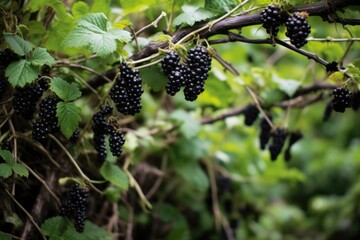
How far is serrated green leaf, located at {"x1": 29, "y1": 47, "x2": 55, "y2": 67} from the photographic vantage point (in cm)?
156

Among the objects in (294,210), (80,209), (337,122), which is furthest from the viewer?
(337,122)

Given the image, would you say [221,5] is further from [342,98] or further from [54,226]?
[54,226]

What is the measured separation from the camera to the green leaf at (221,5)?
5.52 feet

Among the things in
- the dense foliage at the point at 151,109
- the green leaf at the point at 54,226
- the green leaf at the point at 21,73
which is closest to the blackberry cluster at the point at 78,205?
the dense foliage at the point at 151,109

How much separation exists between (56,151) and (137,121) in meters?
1.17

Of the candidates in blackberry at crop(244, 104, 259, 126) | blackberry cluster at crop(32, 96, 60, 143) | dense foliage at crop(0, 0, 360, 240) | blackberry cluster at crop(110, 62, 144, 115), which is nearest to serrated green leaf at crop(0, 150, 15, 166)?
dense foliage at crop(0, 0, 360, 240)

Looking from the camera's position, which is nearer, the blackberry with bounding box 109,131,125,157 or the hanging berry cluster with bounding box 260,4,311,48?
the hanging berry cluster with bounding box 260,4,311,48

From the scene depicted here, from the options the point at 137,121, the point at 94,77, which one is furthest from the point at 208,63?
the point at 137,121

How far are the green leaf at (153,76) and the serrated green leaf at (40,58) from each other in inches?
16.7

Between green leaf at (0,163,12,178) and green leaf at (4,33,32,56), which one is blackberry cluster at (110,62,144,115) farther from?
green leaf at (0,163,12,178)

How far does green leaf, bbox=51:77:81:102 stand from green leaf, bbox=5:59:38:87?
0.09 m

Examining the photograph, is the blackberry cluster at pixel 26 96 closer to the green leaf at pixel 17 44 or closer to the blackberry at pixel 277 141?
the green leaf at pixel 17 44

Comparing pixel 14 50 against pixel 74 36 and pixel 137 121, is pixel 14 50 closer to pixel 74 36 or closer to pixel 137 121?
pixel 74 36

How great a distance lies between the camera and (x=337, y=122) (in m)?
5.70
